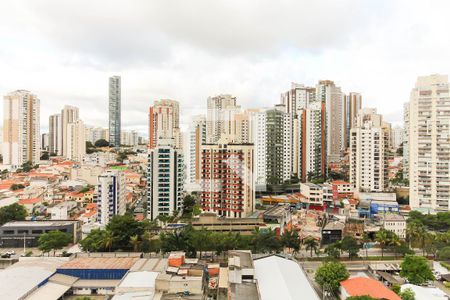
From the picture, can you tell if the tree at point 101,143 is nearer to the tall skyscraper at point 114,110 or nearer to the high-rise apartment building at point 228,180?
the tall skyscraper at point 114,110

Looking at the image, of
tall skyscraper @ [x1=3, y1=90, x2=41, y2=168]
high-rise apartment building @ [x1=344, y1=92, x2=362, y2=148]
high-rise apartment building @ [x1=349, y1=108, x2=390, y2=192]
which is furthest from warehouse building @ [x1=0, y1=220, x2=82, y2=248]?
high-rise apartment building @ [x1=344, y1=92, x2=362, y2=148]

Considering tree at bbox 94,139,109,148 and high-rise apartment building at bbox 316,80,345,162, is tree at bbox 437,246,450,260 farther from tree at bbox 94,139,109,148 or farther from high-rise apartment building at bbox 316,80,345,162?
tree at bbox 94,139,109,148

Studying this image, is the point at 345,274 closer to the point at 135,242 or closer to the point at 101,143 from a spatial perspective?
the point at 135,242

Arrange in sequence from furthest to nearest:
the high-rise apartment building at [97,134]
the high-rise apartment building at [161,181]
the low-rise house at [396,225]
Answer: the high-rise apartment building at [97,134]
the high-rise apartment building at [161,181]
the low-rise house at [396,225]

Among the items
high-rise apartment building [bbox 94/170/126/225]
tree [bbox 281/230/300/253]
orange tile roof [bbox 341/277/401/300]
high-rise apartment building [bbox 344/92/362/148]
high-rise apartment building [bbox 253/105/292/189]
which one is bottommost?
orange tile roof [bbox 341/277/401/300]

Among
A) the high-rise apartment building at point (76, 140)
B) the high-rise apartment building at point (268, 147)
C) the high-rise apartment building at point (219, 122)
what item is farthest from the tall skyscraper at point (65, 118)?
the high-rise apartment building at point (268, 147)

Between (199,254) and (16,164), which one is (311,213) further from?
(16,164)
